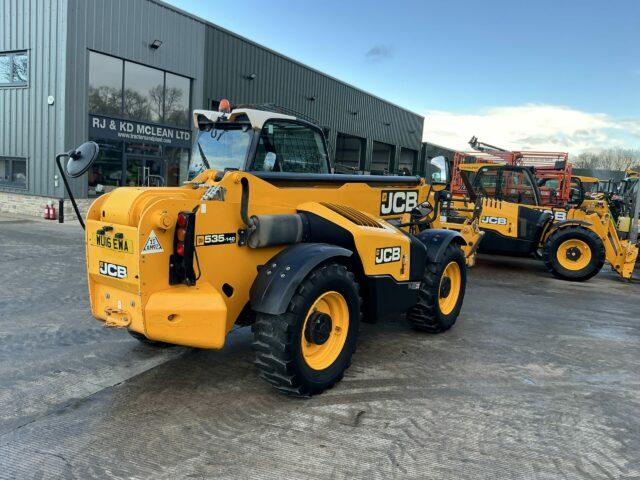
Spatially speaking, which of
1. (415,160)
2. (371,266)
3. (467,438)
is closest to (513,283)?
(371,266)

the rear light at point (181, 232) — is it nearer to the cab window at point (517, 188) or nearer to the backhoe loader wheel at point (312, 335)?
the backhoe loader wheel at point (312, 335)

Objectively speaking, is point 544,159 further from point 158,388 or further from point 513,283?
point 158,388

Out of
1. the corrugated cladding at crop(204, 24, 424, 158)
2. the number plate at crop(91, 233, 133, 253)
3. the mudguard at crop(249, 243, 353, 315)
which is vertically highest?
the corrugated cladding at crop(204, 24, 424, 158)

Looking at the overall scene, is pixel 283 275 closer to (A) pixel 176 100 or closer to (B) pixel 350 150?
(A) pixel 176 100

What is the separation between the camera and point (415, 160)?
4091 cm

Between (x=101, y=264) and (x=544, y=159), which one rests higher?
(x=544, y=159)

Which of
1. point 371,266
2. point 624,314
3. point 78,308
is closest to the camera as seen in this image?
point 371,266

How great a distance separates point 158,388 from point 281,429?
3.73ft

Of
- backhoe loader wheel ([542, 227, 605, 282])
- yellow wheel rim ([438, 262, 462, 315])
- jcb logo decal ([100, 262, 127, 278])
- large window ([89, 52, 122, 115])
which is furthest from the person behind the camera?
large window ([89, 52, 122, 115])

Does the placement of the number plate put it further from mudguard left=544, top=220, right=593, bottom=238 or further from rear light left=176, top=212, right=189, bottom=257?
mudguard left=544, top=220, right=593, bottom=238

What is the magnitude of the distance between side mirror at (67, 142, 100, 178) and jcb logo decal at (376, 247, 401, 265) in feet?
7.66

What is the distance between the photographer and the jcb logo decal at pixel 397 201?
5560 millimetres

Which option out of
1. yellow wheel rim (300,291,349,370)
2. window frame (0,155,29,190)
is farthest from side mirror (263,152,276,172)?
window frame (0,155,29,190)

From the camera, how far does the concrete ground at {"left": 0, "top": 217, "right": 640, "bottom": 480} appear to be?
3.11 metres
